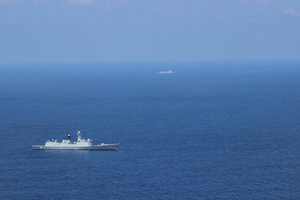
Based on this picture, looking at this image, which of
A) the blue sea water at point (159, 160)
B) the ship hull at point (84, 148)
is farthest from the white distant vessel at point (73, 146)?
the blue sea water at point (159, 160)

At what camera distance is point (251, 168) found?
11719 centimetres

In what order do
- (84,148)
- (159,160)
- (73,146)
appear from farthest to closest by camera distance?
(73,146), (84,148), (159,160)

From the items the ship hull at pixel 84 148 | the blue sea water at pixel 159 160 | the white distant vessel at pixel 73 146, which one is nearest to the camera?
the blue sea water at pixel 159 160

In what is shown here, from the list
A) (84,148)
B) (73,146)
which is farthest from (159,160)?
(73,146)

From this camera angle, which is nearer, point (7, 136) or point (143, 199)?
point (143, 199)

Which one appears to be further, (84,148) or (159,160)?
(84,148)

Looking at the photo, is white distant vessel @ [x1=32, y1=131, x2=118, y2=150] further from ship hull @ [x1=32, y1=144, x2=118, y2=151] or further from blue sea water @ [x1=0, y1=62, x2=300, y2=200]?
blue sea water @ [x1=0, y1=62, x2=300, y2=200]

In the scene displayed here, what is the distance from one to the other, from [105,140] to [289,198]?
6252 centimetres

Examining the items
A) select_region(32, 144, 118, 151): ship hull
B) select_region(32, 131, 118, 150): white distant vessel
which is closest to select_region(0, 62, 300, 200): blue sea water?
select_region(32, 144, 118, 151): ship hull

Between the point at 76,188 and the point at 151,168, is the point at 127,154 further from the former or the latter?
the point at 76,188

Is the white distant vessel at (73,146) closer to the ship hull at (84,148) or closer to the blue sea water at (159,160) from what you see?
the ship hull at (84,148)

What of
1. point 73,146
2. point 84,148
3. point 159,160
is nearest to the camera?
point 159,160

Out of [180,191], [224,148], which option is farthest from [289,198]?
[224,148]

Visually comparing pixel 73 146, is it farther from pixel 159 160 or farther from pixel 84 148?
pixel 159 160
